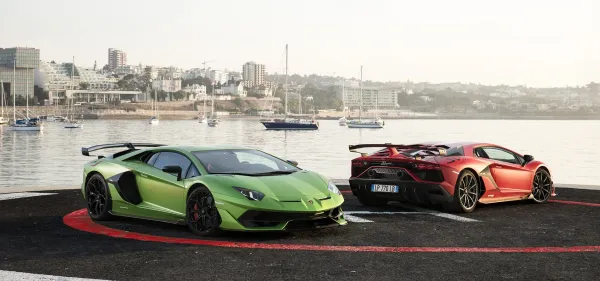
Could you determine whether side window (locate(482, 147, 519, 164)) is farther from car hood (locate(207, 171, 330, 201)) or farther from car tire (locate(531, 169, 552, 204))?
car hood (locate(207, 171, 330, 201))

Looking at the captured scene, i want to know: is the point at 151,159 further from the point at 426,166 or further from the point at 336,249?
the point at 426,166

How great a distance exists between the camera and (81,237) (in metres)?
9.83

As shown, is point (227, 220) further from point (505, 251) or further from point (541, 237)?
point (541, 237)

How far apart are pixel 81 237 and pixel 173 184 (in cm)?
138

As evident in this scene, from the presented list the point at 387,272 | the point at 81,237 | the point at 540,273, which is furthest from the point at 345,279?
the point at 81,237

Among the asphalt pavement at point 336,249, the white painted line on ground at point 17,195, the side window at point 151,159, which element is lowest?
the white painted line on ground at point 17,195

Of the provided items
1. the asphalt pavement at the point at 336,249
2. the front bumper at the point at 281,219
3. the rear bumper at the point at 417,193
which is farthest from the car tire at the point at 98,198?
the rear bumper at the point at 417,193

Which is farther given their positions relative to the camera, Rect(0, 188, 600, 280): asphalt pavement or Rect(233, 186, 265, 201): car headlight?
Rect(233, 186, 265, 201): car headlight

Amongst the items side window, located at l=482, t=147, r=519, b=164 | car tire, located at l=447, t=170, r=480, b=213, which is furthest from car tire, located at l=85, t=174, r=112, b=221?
side window, located at l=482, t=147, r=519, b=164

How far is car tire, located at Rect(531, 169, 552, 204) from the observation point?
46.9 ft

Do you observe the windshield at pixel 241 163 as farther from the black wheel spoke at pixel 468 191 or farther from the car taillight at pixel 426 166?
the black wheel spoke at pixel 468 191

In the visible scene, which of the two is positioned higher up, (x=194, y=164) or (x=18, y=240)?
(x=194, y=164)

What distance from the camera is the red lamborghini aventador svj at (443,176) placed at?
40.1 feet

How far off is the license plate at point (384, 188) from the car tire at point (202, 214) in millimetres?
3885
